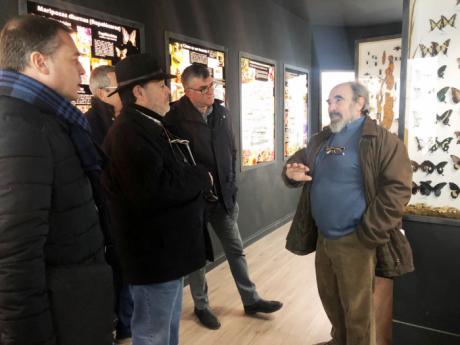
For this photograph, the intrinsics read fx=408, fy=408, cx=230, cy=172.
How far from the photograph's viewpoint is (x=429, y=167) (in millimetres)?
2156

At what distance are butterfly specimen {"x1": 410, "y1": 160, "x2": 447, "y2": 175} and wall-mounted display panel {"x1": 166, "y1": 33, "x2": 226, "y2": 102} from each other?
173 cm

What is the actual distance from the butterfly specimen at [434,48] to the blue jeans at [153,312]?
169 centimetres

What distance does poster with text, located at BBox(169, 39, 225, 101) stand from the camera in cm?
321

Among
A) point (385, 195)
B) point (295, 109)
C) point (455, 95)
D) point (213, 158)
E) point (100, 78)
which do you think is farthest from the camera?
point (295, 109)

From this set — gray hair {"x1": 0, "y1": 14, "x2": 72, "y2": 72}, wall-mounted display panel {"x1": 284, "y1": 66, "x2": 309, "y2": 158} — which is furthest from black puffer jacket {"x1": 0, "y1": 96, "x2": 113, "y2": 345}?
wall-mounted display panel {"x1": 284, "y1": 66, "x2": 309, "y2": 158}

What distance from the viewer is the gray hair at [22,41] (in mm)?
1102

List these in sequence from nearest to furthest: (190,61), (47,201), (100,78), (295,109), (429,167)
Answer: (47,201) < (429,167) < (100,78) < (190,61) < (295,109)

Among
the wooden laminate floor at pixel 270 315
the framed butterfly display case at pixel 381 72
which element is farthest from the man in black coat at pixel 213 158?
the framed butterfly display case at pixel 381 72

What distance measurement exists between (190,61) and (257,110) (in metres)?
1.37

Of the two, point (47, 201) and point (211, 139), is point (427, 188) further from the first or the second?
point (47, 201)

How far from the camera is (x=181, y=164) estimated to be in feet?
5.53

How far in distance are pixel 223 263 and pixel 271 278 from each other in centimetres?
58

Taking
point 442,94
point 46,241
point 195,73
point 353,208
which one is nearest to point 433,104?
point 442,94

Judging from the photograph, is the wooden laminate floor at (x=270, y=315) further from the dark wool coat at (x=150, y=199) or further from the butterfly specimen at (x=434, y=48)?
the butterfly specimen at (x=434, y=48)
